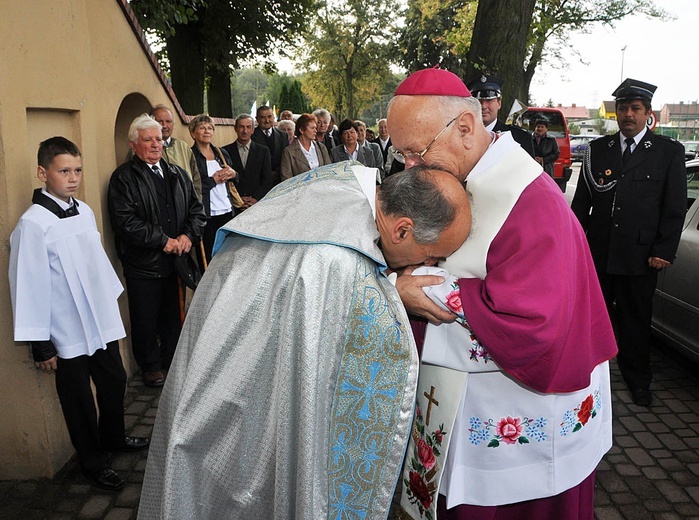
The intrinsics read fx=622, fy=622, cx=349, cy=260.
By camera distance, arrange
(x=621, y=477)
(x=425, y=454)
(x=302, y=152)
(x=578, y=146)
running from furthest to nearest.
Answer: (x=578, y=146) → (x=302, y=152) → (x=621, y=477) → (x=425, y=454)

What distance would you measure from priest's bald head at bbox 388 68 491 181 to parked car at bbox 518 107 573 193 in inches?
654

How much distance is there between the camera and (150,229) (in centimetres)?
464

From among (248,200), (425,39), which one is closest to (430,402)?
(248,200)

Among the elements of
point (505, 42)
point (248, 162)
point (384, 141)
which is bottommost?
point (248, 162)

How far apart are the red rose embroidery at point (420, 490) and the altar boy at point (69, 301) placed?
2.07 m

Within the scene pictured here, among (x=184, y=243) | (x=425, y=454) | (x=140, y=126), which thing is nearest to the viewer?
(x=425, y=454)

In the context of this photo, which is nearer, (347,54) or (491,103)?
(491,103)

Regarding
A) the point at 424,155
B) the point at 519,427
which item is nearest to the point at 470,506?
the point at 519,427

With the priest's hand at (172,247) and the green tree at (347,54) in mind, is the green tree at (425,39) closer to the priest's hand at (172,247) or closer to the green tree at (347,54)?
the green tree at (347,54)

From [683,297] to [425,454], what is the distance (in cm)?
384

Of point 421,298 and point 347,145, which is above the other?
point 347,145

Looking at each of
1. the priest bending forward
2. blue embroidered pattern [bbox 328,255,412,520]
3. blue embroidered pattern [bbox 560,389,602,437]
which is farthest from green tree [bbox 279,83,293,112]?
blue embroidered pattern [bbox 328,255,412,520]

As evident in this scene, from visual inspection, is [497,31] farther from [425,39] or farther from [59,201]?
[425,39]

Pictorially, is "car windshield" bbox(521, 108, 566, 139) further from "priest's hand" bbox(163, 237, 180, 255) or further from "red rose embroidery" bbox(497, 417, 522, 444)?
"red rose embroidery" bbox(497, 417, 522, 444)
